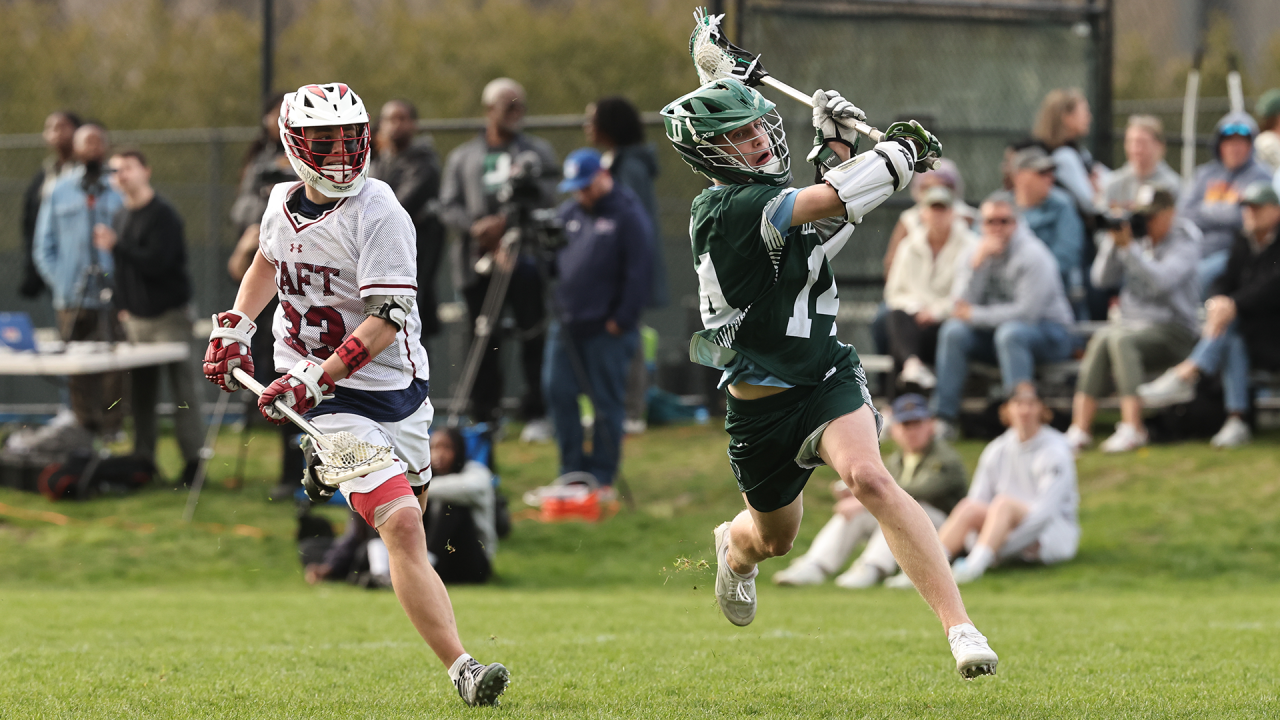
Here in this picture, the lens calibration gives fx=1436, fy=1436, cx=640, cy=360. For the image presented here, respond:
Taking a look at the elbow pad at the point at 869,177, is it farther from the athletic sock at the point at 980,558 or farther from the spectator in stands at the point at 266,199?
the spectator in stands at the point at 266,199

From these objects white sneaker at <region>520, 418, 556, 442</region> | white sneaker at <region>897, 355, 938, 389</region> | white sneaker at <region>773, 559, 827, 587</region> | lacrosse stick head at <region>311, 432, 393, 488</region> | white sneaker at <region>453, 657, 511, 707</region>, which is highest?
lacrosse stick head at <region>311, 432, 393, 488</region>

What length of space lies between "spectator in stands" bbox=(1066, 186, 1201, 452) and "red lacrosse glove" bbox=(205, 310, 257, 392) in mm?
7790

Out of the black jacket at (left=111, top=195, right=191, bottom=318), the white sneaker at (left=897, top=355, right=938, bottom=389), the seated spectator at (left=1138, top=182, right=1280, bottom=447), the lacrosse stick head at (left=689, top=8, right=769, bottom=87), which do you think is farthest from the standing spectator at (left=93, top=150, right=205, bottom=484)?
the seated spectator at (left=1138, top=182, right=1280, bottom=447)

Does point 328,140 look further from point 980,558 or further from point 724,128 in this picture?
point 980,558

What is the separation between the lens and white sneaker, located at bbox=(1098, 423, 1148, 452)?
11250mm

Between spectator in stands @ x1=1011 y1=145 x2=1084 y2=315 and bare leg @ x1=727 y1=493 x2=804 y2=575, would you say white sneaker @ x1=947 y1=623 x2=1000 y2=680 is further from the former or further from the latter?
spectator in stands @ x1=1011 y1=145 x2=1084 y2=315

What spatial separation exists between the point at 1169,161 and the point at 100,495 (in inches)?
474

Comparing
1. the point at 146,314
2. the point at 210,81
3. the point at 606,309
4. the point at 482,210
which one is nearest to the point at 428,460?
the point at 606,309

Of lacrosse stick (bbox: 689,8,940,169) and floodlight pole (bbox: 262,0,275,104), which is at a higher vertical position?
floodlight pole (bbox: 262,0,275,104)

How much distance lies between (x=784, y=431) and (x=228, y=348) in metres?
2.01

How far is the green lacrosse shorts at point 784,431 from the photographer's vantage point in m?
4.99

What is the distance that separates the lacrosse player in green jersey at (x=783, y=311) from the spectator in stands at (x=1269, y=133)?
24.1 feet

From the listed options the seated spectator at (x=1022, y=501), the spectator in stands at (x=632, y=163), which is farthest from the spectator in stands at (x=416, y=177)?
the seated spectator at (x=1022, y=501)

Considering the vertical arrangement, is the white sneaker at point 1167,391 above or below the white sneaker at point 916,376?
below
